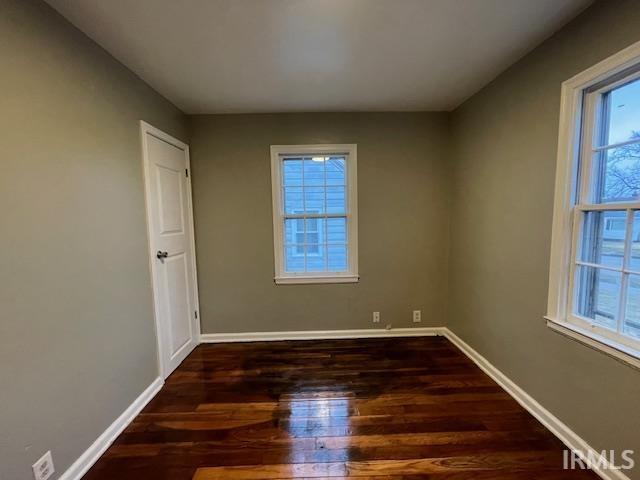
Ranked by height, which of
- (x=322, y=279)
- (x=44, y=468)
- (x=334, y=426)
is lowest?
(x=334, y=426)

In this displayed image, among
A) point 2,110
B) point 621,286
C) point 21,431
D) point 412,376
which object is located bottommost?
point 412,376

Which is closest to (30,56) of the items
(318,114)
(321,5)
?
(321,5)

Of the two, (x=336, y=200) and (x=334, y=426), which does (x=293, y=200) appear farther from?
(x=334, y=426)

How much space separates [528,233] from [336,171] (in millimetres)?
1780

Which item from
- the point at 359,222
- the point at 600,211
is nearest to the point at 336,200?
the point at 359,222

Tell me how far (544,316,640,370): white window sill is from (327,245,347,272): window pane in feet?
5.78

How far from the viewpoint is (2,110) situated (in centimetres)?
114

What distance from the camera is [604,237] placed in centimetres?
149

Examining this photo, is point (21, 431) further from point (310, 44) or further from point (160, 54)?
point (310, 44)

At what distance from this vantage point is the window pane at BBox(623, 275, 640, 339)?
4.37 feet

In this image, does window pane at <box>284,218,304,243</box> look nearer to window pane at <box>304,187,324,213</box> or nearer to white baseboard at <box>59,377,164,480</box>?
window pane at <box>304,187,324,213</box>

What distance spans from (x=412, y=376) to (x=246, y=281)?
1838 mm

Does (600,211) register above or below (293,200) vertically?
below

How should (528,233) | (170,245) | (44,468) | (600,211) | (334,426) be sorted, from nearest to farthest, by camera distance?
(44,468) < (600,211) < (334,426) < (528,233) < (170,245)
